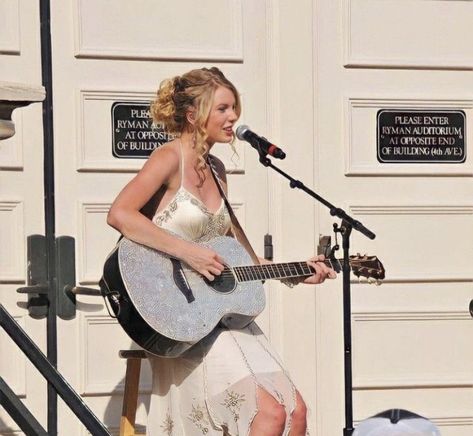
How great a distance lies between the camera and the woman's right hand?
4547 mm

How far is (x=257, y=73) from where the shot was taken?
5.73 metres

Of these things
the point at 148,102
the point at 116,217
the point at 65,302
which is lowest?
the point at 65,302

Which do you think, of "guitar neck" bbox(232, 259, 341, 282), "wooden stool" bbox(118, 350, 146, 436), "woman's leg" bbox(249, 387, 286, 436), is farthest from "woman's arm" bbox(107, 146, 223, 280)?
"wooden stool" bbox(118, 350, 146, 436)

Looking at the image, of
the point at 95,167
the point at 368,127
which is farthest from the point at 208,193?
the point at 368,127

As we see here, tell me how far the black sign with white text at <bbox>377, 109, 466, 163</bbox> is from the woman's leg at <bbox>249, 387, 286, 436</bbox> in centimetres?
169

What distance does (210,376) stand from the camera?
4.55 m

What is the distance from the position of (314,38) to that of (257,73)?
0.97 feet

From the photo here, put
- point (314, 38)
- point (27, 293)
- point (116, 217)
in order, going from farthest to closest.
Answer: point (314, 38)
point (27, 293)
point (116, 217)

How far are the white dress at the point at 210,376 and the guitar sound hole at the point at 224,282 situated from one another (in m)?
0.14

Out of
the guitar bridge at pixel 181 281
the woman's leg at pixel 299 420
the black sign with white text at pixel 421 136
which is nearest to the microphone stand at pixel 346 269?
the woman's leg at pixel 299 420

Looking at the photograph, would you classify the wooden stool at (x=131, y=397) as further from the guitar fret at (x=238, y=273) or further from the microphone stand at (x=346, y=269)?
the microphone stand at (x=346, y=269)

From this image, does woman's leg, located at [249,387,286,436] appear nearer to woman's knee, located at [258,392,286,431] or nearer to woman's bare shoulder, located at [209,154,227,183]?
woman's knee, located at [258,392,286,431]

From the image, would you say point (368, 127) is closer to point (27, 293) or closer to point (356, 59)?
point (356, 59)

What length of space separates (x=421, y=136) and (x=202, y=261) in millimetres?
1701
